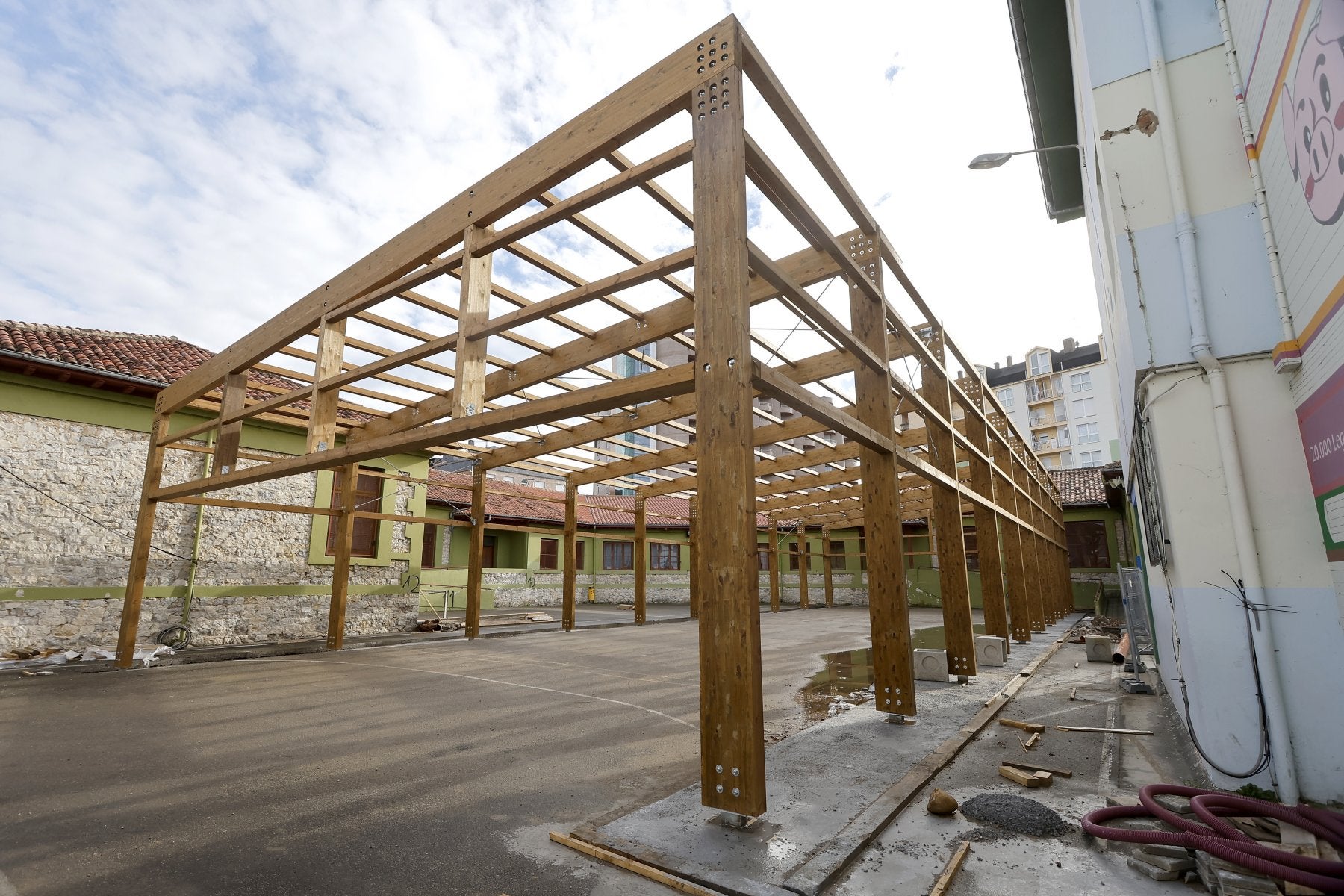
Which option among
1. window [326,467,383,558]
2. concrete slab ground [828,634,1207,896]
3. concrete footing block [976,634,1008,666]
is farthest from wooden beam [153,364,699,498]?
concrete footing block [976,634,1008,666]

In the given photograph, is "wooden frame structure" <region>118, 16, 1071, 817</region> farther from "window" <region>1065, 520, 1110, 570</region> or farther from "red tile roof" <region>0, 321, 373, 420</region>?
"window" <region>1065, 520, 1110, 570</region>

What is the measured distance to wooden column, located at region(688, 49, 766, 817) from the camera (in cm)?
347

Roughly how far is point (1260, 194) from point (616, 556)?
2855cm

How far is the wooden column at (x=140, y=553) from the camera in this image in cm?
938

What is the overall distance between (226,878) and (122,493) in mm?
11157

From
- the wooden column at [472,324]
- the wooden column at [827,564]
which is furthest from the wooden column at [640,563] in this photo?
the wooden column at [472,324]

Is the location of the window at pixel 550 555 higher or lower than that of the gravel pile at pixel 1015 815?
higher

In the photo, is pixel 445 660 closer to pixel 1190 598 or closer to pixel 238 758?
pixel 238 758

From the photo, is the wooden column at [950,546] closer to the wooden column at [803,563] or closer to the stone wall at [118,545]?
the stone wall at [118,545]

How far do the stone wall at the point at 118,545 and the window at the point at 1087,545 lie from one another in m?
27.0

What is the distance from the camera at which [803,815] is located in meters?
3.69

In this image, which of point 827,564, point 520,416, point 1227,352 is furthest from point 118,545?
point 827,564

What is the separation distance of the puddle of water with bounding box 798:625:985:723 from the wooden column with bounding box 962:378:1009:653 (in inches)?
46.9

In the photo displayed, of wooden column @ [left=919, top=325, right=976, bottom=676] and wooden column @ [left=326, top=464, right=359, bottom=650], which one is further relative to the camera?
wooden column @ [left=326, top=464, right=359, bottom=650]
